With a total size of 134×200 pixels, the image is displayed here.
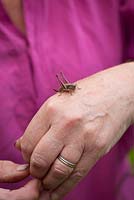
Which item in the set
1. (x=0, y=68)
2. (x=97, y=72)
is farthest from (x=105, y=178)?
(x=0, y=68)

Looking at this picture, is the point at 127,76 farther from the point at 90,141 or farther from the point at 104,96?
the point at 90,141

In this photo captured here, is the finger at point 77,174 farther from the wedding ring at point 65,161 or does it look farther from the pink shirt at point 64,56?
the pink shirt at point 64,56

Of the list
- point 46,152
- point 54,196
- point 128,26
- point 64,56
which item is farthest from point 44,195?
point 128,26

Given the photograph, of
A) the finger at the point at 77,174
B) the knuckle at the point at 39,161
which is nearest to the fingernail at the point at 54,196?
the finger at the point at 77,174

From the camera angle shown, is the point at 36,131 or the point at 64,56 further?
the point at 64,56

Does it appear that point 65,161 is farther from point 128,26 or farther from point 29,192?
point 128,26

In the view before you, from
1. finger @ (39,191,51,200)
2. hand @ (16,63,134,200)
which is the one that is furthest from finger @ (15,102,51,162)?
finger @ (39,191,51,200)
